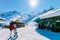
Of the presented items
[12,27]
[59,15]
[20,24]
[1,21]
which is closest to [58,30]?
[59,15]

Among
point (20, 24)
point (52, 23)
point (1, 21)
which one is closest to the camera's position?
point (52, 23)

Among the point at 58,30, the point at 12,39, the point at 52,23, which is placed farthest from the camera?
the point at 52,23

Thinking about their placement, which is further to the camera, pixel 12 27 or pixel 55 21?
pixel 55 21

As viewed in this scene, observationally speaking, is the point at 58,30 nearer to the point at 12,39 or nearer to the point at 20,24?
the point at 12,39

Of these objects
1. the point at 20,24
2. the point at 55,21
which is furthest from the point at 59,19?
the point at 20,24

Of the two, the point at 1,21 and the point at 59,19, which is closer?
the point at 59,19

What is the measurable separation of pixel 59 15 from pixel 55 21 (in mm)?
2013

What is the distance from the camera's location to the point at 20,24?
172 feet

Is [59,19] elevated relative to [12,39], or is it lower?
elevated

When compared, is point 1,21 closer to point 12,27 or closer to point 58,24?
point 58,24

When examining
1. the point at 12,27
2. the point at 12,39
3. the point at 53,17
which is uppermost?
the point at 53,17

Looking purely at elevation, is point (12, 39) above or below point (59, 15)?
below

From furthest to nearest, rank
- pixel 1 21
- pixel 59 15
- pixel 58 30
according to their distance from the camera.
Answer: pixel 1 21, pixel 58 30, pixel 59 15

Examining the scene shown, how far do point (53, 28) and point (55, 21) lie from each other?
1334 mm
